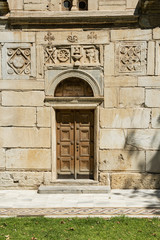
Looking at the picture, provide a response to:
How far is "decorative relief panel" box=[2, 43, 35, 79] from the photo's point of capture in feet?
21.0

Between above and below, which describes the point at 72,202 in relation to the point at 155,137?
below

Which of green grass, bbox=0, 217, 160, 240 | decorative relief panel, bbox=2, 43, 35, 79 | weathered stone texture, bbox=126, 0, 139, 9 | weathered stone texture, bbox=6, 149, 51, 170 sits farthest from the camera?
weathered stone texture, bbox=6, 149, 51, 170

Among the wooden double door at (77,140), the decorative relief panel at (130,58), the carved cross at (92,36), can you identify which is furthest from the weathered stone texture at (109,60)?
the wooden double door at (77,140)

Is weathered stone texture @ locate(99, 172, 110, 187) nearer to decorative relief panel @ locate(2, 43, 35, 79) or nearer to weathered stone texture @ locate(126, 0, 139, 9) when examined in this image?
decorative relief panel @ locate(2, 43, 35, 79)

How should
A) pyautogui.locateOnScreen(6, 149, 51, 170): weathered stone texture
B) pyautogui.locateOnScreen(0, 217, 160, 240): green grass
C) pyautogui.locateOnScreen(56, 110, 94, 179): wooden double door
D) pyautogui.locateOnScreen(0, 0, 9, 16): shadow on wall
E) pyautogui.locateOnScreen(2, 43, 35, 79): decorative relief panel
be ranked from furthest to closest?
pyautogui.locateOnScreen(56, 110, 94, 179): wooden double door → pyautogui.locateOnScreen(6, 149, 51, 170): weathered stone texture → pyautogui.locateOnScreen(2, 43, 35, 79): decorative relief panel → pyautogui.locateOnScreen(0, 0, 9, 16): shadow on wall → pyautogui.locateOnScreen(0, 217, 160, 240): green grass

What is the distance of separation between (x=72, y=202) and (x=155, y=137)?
278 cm

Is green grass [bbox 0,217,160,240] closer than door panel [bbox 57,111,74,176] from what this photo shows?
Yes

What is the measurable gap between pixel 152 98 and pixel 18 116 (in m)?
3.65

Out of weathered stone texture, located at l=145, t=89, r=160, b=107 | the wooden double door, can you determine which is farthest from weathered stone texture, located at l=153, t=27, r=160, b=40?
the wooden double door

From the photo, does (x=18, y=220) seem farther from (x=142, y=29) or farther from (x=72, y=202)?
(x=142, y=29)

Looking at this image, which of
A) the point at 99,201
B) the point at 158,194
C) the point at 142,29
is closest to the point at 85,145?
the point at 99,201

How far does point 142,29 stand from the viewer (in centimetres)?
625

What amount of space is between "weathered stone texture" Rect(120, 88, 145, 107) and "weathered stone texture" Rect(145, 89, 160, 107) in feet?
0.43

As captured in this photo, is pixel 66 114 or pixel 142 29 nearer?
pixel 142 29
